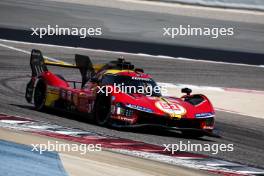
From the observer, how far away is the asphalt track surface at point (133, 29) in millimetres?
29719

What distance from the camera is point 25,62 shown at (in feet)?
81.9

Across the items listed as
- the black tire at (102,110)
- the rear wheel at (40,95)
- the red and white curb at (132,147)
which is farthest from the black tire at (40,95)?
the red and white curb at (132,147)

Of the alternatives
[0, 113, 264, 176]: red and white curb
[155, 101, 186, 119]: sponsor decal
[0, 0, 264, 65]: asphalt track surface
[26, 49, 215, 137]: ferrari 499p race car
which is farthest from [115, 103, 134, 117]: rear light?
[0, 0, 264, 65]: asphalt track surface

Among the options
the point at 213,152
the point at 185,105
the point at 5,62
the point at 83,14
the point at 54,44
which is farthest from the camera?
the point at 83,14

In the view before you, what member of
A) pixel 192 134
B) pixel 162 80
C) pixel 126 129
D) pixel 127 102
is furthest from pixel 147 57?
pixel 127 102

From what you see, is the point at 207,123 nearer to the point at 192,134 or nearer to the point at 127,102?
the point at 192,134

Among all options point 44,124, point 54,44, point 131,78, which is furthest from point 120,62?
point 54,44

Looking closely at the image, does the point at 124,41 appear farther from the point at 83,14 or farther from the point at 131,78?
the point at 131,78

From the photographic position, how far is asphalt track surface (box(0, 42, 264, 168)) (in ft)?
48.4

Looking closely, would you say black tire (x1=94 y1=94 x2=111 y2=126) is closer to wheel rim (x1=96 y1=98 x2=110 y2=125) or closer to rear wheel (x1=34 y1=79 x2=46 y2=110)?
wheel rim (x1=96 y1=98 x2=110 y2=125)

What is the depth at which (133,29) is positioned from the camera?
108 ft

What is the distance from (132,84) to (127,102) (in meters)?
0.75

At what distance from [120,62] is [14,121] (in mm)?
2868

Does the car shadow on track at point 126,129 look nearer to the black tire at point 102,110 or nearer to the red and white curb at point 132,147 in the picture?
the black tire at point 102,110
